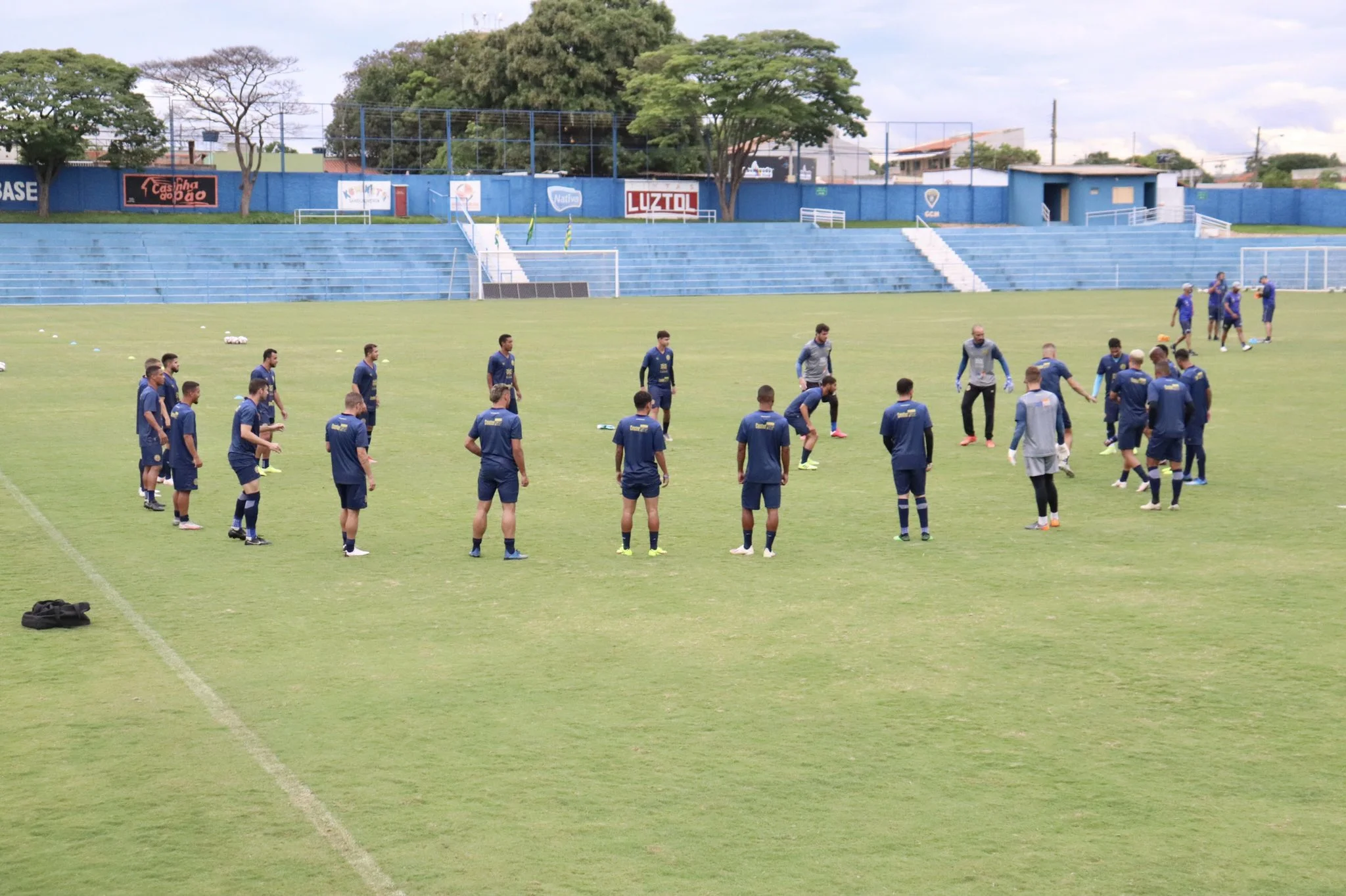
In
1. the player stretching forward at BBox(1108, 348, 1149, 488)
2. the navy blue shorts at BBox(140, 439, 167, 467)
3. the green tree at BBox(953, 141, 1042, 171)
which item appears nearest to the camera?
the navy blue shorts at BBox(140, 439, 167, 467)

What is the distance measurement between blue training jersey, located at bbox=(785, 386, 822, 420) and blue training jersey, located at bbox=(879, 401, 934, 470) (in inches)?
119

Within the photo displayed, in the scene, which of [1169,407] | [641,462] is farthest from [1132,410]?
[641,462]

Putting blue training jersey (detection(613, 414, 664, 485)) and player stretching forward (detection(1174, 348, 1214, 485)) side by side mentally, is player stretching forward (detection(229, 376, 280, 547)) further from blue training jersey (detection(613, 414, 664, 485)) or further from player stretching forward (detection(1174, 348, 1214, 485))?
player stretching forward (detection(1174, 348, 1214, 485))

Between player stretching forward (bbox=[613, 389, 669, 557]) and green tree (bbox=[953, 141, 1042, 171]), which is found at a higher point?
green tree (bbox=[953, 141, 1042, 171])

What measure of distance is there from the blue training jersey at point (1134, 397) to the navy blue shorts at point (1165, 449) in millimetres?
1137

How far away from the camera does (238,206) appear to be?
75000 mm

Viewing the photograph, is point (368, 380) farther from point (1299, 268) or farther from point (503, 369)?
point (1299, 268)

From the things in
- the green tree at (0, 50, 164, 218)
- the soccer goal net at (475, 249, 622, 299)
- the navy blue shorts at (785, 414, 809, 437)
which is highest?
the green tree at (0, 50, 164, 218)

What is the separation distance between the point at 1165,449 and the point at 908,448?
3748 mm

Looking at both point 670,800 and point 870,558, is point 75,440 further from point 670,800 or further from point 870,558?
point 670,800

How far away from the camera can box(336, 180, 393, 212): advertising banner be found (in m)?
76.3

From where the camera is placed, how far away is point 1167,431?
51.8 ft

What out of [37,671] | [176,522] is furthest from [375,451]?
[37,671]

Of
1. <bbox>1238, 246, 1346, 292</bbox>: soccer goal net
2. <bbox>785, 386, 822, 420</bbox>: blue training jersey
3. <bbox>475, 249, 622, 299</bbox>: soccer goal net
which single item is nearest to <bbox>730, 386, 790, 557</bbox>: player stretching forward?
<bbox>785, 386, 822, 420</bbox>: blue training jersey
